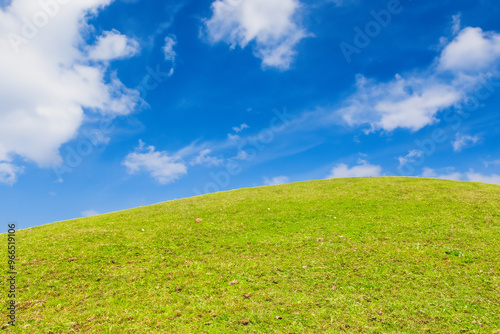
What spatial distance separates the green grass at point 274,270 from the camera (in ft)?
50.4

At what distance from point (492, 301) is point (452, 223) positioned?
13.7 m

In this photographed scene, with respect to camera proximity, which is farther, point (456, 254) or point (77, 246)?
point (77, 246)

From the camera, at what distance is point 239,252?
24.0 m

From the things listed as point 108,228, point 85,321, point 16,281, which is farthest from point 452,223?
point 16,281

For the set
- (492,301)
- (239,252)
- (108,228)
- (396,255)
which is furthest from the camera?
(108,228)

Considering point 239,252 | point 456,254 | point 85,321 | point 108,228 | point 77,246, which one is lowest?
point 85,321

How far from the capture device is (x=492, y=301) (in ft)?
54.8

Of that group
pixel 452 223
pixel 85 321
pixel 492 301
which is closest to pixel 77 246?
pixel 85 321

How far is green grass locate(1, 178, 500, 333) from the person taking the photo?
1535cm

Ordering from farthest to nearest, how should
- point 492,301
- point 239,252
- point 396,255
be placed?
point 239,252 → point 396,255 → point 492,301

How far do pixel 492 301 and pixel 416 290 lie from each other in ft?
12.9

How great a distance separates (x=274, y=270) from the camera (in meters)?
20.8

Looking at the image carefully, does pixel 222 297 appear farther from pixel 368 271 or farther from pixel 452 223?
pixel 452 223

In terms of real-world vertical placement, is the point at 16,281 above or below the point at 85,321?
above
